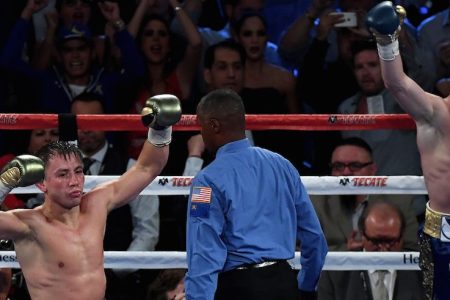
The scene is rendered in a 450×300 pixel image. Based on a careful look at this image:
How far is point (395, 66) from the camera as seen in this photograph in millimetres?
3525

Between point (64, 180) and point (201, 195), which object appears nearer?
point (201, 195)

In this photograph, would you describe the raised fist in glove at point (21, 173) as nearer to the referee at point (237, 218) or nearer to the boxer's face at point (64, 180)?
the boxer's face at point (64, 180)

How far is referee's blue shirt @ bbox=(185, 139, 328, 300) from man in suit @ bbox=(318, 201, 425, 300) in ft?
3.51

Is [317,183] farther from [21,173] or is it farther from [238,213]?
[21,173]

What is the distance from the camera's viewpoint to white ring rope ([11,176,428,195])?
422 centimetres

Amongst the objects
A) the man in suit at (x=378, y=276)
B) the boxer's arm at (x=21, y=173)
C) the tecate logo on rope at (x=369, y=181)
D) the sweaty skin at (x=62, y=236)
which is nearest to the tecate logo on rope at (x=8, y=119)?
the sweaty skin at (x=62, y=236)

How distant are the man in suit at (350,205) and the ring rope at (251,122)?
685mm

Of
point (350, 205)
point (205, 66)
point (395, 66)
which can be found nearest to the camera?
point (395, 66)

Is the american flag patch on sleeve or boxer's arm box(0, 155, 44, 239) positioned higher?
boxer's arm box(0, 155, 44, 239)

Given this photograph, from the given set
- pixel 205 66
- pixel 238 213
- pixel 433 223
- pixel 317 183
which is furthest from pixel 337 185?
pixel 205 66

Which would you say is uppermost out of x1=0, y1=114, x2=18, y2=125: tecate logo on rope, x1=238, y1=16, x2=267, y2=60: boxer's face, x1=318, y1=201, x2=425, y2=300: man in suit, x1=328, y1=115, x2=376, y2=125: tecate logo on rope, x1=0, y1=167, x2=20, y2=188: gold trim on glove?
x1=238, y1=16, x2=267, y2=60: boxer's face

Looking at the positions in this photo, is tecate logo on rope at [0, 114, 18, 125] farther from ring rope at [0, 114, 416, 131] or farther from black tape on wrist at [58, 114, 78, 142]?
black tape on wrist at [58, 114, 78, 142]

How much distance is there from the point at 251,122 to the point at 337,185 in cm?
45

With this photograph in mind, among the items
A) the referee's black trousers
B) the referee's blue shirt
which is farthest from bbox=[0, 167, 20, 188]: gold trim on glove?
the referee's black trousers
